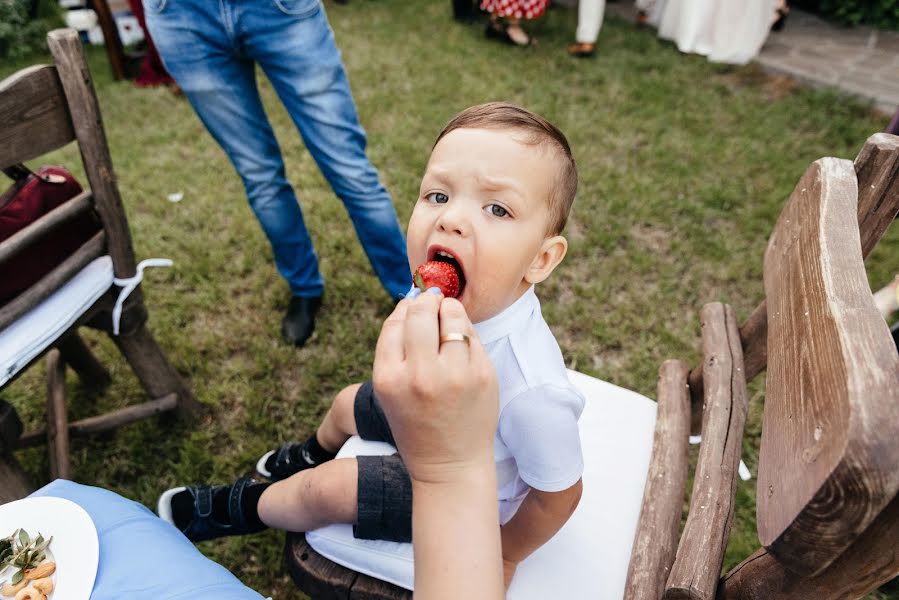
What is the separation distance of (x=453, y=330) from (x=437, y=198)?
0.55 metres

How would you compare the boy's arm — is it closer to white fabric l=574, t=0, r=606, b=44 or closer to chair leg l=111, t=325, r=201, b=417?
chair leg l=111, t=325, r=201, b=417

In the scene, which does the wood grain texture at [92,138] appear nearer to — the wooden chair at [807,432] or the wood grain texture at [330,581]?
the wood grain texture at [330,581]

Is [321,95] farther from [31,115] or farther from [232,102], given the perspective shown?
[31,115]

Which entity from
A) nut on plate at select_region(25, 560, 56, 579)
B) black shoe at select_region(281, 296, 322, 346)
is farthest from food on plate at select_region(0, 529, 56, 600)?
black shoe at select_region(281, 296, 322, 346)

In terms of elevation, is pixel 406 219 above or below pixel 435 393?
below

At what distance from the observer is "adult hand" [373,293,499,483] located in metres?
0.75

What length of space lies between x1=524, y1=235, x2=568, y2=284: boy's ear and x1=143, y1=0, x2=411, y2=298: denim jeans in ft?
4.37

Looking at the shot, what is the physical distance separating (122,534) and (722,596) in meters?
1.08

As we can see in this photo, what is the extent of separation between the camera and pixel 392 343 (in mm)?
807

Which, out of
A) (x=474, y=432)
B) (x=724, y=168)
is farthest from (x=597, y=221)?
(x=474, y=432)

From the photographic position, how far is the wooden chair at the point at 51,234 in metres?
1.50

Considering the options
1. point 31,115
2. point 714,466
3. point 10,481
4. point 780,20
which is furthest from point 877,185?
point 780,20

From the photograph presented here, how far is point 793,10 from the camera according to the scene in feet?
21.7

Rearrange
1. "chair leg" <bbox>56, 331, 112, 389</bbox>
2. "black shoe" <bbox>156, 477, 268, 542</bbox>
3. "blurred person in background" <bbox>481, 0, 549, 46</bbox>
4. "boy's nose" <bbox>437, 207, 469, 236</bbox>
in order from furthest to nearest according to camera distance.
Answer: "blurred person in background" <bbox>481, 0, 549, 46</bbox> < "chair leg" <bbox>56, 331, 112, 389</bbox> < "black shoe" <bbox>156, 477, 268, 542</bbox> < "boy's nose" <bbox>437, 207, 469, 236</bbox>
